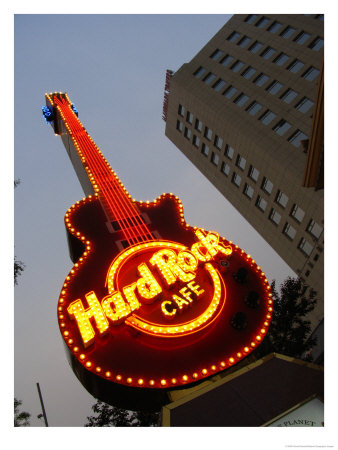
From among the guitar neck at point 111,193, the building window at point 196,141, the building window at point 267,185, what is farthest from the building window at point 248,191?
the guitar neck at point 111,193

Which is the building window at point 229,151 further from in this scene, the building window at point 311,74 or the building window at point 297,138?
the building window at point 311,74

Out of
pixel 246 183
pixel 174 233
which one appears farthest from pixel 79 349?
pixel 246 183

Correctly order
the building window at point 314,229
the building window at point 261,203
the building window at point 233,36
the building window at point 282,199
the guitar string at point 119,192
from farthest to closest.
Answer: the building window at point 233,36 → the building window at point 261,203 → the building window at point 282,199 → the building window at point 314,229 → the guitar string at point 119,192

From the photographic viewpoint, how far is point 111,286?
1321cm

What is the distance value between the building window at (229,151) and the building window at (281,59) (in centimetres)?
767

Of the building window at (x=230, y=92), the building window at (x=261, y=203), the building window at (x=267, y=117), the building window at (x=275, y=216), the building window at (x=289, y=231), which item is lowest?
the building window at (x=289, y=231)

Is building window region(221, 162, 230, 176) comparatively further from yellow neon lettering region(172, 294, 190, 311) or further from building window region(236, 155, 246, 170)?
yellow neon lettering region(172, 294, 190, 311)

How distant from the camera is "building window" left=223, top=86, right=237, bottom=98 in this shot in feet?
99.3

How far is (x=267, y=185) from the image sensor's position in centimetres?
2603

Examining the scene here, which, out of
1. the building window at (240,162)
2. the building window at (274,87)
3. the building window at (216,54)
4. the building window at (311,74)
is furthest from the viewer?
the building window at (216,54)

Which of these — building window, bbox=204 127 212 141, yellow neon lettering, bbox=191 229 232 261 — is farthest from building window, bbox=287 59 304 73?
yellow neon lettering, bbox=191 229 232 261

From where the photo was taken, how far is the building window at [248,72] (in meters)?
30.1

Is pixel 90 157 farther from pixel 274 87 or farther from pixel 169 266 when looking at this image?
pixel 274 87

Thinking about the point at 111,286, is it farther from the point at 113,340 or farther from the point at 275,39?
the point at 275,39
